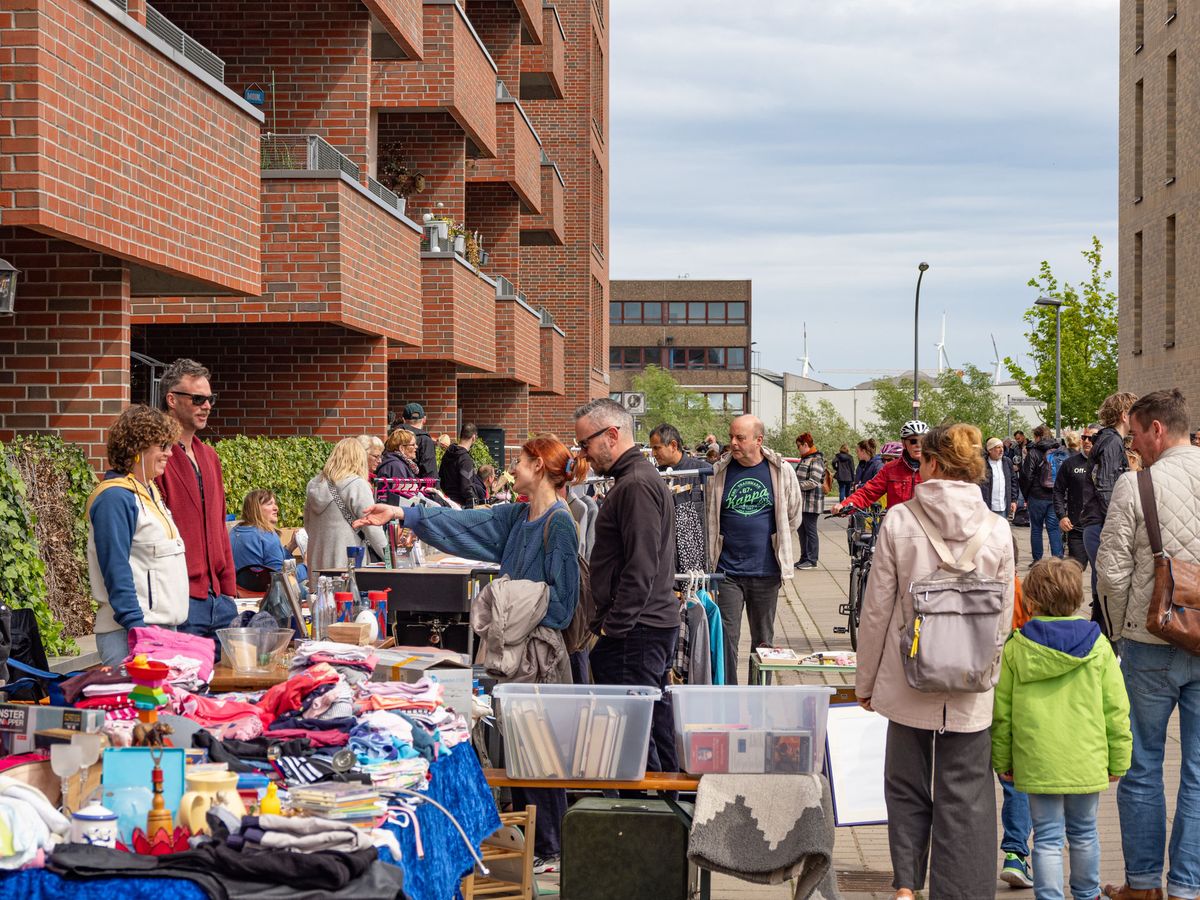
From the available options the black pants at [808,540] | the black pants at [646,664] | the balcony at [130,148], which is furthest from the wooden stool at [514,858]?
the black pants at [808,540]

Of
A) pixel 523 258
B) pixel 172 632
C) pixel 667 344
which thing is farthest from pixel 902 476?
pixel 667 344

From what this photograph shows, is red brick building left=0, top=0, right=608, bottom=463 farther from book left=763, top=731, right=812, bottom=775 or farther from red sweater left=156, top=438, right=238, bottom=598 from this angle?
book left=763, top=731, right=812, bottom=775

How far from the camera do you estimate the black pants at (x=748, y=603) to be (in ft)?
33.2

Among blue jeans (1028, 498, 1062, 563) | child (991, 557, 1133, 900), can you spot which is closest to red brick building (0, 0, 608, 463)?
child (991, 557, 1133, 900)

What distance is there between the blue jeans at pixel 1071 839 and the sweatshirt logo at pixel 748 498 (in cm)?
417

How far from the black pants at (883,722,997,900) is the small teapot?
123 inches

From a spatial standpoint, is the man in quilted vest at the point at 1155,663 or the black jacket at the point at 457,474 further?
the black jacket at the point at 457,474

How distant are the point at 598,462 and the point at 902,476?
5562mm

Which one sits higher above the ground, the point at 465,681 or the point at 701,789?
the point at 465,681

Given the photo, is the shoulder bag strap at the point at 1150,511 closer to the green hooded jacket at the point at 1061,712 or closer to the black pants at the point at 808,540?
the green hooded jacket at the point at 1061,712

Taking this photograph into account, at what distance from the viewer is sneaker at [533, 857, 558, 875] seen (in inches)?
Answer: 274

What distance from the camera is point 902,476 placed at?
1213cm

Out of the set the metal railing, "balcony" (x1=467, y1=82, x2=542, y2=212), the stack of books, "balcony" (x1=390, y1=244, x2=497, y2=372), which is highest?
"balcony" (x1=467, y1=82, x2=542, y2=212)

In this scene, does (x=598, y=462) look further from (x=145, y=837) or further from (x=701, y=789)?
(x=145, y=837)
